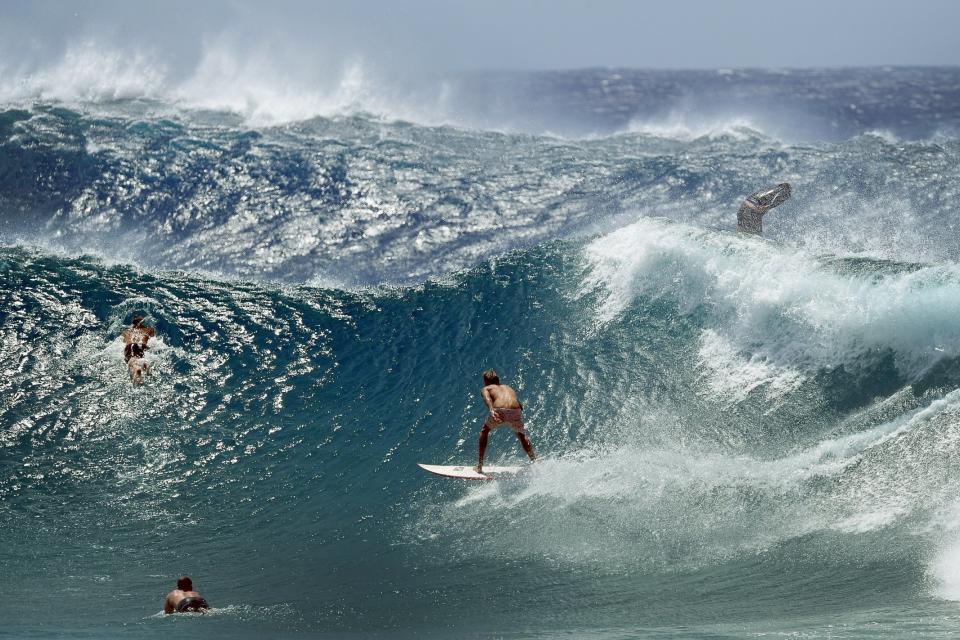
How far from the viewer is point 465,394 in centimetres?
1634

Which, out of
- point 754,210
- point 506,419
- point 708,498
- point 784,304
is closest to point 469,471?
point 506,419

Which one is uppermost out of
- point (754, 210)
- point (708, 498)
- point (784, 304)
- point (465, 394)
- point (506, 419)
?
point (754, 210)

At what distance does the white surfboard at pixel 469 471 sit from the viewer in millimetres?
13461

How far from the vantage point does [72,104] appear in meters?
32.1

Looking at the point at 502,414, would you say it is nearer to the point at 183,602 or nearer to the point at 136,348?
the point at 183,602

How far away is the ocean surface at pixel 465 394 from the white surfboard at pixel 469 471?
0.15m

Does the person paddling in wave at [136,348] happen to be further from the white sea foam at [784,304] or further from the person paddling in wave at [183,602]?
the white sea foam at [784,304]

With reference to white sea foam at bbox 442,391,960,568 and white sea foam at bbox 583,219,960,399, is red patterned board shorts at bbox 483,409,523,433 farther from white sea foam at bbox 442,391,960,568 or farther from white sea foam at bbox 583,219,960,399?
white sea foam at bbox 583,219,960,399

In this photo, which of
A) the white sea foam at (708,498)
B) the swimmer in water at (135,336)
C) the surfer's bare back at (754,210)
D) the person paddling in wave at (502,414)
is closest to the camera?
the white sea foam at (708,498)

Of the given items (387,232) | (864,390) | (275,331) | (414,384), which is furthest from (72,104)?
(864,390)

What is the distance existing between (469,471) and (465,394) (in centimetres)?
283

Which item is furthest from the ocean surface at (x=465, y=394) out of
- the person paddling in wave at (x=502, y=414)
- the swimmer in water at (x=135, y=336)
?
the person paddling in wave at (x=502, y=414)

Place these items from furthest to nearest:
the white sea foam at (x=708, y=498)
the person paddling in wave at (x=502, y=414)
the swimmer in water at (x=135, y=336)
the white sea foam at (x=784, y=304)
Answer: the swimmer in water at (x=135, y=336) < the white sea foam at (x=784, y=304) < the person paddling in wave at (x=502, y=414) < the white sea foam at (x=708, y=498)

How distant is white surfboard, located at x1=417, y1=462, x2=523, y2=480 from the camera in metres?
13.5
